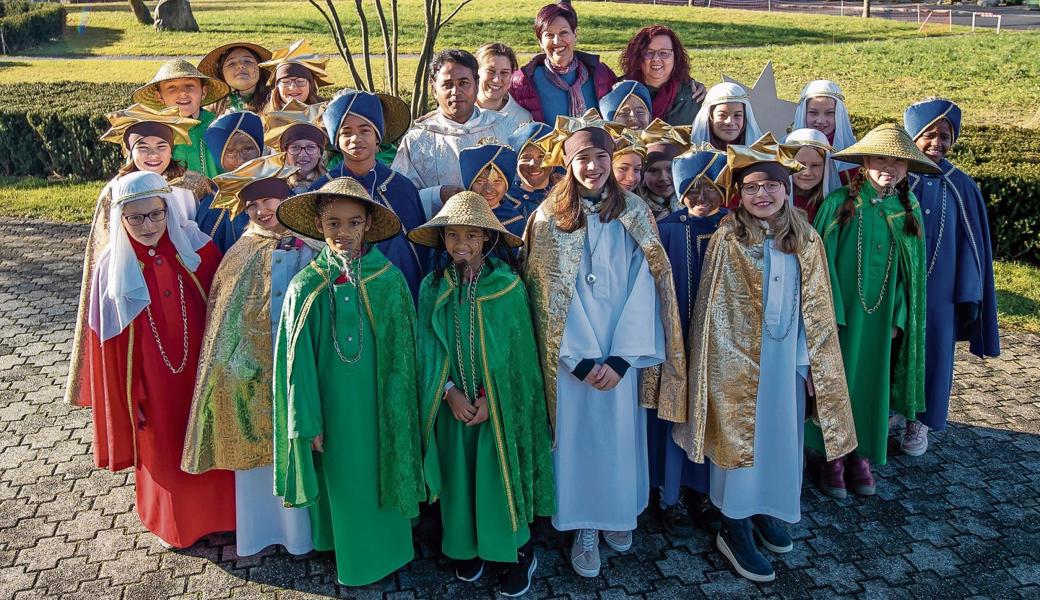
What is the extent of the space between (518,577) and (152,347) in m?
2.15

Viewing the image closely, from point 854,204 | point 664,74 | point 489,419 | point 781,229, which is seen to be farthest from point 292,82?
point 854,204

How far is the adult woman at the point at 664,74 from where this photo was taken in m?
6.16

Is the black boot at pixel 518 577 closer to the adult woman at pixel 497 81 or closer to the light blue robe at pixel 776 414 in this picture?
the light blue robe at pixel 776 414

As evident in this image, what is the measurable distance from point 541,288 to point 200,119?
10.4 ft

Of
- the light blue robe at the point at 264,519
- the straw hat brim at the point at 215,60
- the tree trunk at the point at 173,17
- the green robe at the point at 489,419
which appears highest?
the tree trunk at the point at 173,17

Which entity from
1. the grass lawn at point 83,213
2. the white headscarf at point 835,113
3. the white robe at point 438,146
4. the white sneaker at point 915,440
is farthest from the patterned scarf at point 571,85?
the grass lawn at point 83,213

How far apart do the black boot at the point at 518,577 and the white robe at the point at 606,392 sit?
24 cm

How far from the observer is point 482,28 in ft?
92.4

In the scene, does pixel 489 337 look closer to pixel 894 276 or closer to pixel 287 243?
pixel 287 243

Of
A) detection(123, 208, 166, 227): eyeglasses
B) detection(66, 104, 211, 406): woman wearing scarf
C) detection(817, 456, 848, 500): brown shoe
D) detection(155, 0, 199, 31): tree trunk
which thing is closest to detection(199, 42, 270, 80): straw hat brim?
detection(66, 104, 211, 406): woman wearing scarf

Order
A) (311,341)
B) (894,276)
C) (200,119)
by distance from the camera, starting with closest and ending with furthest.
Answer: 1. (311,341)
2. (894,276)
3. (200,119)

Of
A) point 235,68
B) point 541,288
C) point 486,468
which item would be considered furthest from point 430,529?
point 235,68

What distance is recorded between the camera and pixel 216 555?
4.66 meters

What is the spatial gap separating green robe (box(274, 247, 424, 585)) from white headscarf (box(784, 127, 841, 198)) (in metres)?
2.44
